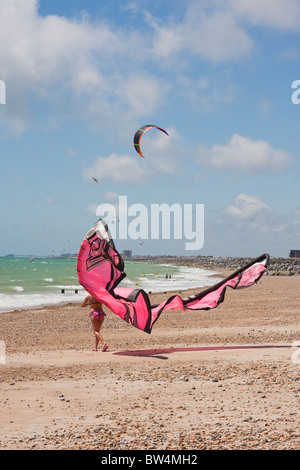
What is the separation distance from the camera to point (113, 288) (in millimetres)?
12578

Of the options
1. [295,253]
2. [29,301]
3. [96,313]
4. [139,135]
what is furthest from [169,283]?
[295,253]

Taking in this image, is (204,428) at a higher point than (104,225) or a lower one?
lower

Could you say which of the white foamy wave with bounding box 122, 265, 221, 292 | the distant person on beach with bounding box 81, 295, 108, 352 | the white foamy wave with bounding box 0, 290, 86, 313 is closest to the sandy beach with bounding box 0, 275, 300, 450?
the distant person on beach with bounding box 81, 295, 108, 352

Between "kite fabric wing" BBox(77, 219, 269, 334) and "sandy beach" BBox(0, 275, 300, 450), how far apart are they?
3.55ft

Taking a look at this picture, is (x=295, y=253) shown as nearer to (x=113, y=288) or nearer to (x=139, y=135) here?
(x=139, y=135)

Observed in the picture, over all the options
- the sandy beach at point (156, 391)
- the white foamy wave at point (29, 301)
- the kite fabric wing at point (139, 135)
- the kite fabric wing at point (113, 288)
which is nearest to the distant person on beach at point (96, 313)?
the kite fabric wing at point (113, 288)

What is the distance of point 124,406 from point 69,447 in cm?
184

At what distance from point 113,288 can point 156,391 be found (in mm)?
4181

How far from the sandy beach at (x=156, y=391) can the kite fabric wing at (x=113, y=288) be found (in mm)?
1081

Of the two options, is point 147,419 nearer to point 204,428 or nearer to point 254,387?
point 204,428

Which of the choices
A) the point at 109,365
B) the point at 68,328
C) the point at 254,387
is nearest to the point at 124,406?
the point at 254,387

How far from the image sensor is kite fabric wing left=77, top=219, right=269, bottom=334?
1229 cm

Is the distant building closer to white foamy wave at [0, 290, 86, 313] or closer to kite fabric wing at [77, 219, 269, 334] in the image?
white foamy wave at [0, 290, 86, 313]

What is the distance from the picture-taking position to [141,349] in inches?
537
